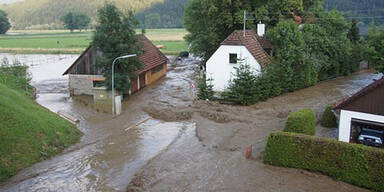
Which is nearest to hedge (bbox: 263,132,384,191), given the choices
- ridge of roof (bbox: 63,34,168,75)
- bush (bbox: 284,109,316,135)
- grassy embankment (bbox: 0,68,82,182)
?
bush (bbox: 284,109,316,135)

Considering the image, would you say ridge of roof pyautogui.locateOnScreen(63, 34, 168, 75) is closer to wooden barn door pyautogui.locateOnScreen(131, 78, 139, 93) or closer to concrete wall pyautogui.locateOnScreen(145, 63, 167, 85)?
concrete wall pyautogui.locateOnScreen(145, 63, 167, 85)

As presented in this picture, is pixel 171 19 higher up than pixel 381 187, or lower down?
higher up

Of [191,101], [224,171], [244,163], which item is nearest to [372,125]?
[244,163]

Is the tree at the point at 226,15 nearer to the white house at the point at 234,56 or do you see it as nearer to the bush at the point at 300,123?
the white house at the point at 234,56

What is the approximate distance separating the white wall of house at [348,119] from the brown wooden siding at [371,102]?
0.60ft

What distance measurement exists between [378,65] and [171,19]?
169 meters

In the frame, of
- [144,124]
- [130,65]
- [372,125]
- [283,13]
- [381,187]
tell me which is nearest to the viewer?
[381,187]

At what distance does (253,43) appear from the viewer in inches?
1296

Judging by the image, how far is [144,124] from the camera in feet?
85.0

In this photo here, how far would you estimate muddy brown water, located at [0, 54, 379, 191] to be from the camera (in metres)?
15.1

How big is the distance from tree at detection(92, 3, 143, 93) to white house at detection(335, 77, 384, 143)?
1927cm

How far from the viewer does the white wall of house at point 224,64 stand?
31281mm

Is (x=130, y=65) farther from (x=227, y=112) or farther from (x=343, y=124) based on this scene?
(x=343, y=124)

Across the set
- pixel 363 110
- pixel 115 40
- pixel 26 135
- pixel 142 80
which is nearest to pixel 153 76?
pixel 142 80
